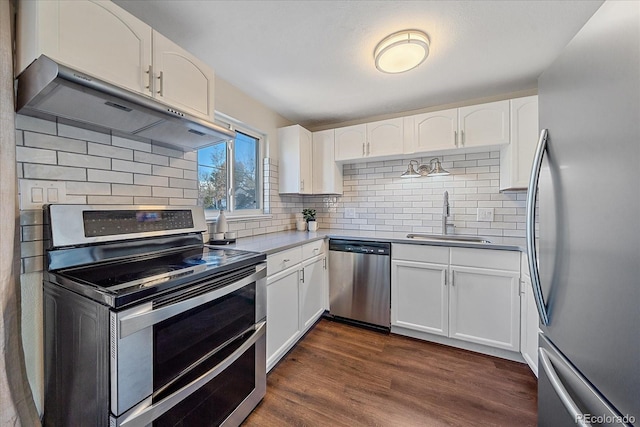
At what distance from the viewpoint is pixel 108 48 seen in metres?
1.05

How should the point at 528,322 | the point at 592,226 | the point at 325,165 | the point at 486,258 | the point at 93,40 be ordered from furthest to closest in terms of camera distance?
the point at 325,165, the point at 486,258, the point at 528,322, the point at 93,40, the point at 592,226

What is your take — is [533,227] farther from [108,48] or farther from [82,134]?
[82,134]

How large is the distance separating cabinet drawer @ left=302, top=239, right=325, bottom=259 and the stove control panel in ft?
3.04

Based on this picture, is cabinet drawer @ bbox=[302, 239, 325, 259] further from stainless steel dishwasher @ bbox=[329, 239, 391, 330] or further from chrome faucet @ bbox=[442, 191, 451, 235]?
chrome faucet @ bbox=[442, 191, 451, 235]

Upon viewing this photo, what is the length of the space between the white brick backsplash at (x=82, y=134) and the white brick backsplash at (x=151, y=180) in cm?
23

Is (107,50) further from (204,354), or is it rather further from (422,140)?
(422,140)

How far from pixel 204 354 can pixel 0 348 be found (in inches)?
26.9

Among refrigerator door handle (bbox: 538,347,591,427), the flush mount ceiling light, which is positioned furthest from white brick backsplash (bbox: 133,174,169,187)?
refrigerator door handle (bbox: 538,347,591,427)

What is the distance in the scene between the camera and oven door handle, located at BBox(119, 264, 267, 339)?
0.81 meters

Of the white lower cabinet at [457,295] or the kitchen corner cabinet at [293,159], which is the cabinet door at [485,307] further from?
the kitchen corner cabinet at [293,159]

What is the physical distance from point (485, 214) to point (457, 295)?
36.3 inches

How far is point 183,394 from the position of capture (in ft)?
3.25

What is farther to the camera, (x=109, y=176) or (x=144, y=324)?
(x=109, y=176)

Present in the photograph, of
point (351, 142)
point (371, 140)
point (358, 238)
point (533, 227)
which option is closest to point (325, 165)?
point (351, 142)
